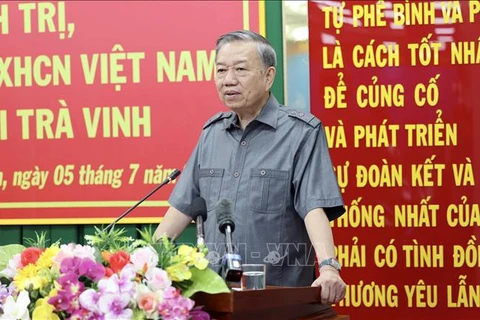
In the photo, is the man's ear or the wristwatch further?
the man's ear

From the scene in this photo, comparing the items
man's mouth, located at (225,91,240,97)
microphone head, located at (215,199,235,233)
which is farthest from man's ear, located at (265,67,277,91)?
microphone head, located at (215,199,235,233)

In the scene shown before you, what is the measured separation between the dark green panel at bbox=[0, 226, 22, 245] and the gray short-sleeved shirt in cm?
159

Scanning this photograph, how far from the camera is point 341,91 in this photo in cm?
328

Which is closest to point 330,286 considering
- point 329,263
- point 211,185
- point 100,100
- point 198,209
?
point 329,263

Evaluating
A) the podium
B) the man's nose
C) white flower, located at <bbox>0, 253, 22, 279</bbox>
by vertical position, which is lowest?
the podium

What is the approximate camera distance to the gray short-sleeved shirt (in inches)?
86.9

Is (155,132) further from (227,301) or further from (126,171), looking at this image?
(227,301)

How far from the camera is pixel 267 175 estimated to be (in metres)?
2.23

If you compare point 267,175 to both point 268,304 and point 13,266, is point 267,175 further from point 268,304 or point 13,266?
point 13,266

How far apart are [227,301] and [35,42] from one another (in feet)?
8.13

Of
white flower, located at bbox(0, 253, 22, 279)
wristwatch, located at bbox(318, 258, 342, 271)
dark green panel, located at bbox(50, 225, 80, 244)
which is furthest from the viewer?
dark green panel, located at bbox(50, 225, 80, 244)

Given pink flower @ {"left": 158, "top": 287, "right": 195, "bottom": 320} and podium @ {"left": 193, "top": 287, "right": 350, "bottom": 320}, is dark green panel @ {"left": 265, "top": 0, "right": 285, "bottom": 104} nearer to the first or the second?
podium @ {"left": 193, "top": 287, "right": 350, "bottom": 320}

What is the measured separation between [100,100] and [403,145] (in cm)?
131

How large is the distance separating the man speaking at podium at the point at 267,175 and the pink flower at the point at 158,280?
84 centimetres
